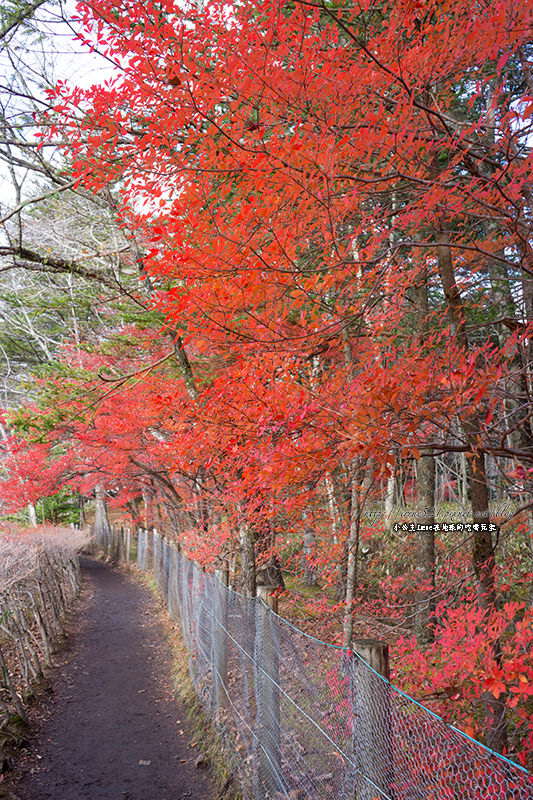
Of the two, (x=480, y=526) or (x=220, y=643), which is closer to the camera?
(x=480, y=526)

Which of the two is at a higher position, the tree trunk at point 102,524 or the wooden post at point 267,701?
the wooden post at point 267,701

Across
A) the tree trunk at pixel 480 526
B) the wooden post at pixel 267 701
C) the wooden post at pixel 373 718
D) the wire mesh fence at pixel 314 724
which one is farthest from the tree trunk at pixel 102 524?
the wooden post at pixel 373 718

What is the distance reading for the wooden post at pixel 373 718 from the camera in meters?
2.62

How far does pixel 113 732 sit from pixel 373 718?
20.3 feet

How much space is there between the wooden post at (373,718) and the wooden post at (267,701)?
151 centimetres

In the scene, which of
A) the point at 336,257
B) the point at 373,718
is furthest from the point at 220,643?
the point at 336,257

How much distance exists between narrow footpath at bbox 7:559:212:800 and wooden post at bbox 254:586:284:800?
123 centimetres

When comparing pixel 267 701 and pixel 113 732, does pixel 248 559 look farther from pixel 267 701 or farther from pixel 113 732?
pixel 267 701

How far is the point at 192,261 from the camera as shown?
13.3 ft

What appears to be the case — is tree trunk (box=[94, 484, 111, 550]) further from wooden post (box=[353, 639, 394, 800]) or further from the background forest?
wooden post (box=[353, 639, 394, 800])

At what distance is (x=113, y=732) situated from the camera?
736 centimetres

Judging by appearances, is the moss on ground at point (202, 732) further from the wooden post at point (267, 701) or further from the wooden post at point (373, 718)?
the wooden post at point (373, 718)

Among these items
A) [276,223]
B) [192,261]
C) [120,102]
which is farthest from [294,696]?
[120,102]

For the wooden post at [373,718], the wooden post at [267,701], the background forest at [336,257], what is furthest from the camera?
the wooden post at [267,701]
